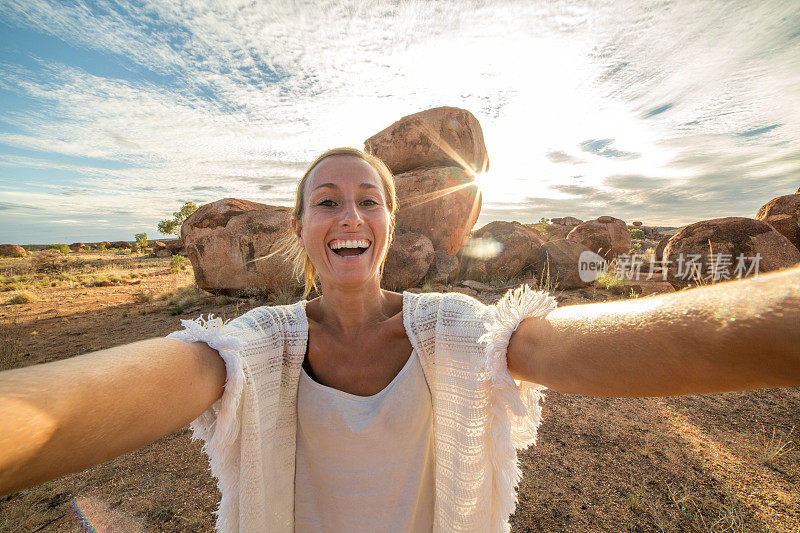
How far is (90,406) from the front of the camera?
75cm

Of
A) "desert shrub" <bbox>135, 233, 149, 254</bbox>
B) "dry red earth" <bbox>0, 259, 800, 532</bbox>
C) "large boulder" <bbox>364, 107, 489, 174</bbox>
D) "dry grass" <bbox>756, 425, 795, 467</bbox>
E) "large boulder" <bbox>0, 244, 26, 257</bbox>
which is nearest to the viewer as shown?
"dry red earth" <bbox>0, 259, 800, 532</bbox>

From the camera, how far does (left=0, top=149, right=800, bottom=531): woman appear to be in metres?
0.67

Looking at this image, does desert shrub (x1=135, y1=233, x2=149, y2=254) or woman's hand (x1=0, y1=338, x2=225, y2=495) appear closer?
woman's hand (x1=0, y1=338, x2=225, y2=495)

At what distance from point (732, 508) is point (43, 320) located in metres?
14.3

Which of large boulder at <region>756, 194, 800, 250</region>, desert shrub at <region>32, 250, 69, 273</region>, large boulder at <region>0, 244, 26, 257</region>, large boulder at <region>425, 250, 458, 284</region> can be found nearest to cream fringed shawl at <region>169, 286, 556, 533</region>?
large boulder at <region>425, 250, 458, 284</region>

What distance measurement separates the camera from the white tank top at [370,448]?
1394mm

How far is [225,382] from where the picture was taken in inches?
46.0

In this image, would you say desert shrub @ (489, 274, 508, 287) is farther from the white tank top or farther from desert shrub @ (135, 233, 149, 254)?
desert shrub @ (135, 233, 149, 254)

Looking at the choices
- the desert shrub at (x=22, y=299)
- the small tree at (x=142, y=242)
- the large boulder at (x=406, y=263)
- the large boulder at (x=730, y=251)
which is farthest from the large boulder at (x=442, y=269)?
the small tree at (x=142, y=242)

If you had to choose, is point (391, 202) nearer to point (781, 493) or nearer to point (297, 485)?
point (297, 485)

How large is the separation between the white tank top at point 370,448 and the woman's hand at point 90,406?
0.54 meters

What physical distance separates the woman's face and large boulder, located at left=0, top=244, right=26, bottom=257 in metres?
48.3

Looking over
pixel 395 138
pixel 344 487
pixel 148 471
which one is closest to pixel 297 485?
pixel 344 487

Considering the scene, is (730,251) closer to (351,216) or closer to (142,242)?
(351,216)
